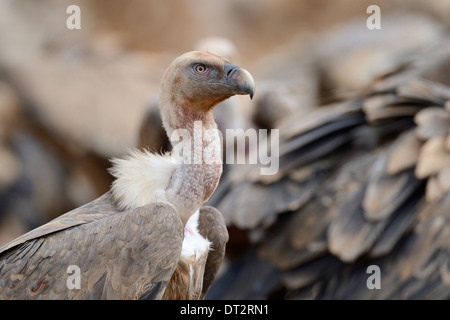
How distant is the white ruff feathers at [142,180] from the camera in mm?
2598

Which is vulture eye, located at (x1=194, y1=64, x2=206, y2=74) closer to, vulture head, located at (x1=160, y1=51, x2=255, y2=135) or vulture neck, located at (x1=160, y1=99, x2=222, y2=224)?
vulture head, located at (x1=160, y1=51, x2=255, y2=135)

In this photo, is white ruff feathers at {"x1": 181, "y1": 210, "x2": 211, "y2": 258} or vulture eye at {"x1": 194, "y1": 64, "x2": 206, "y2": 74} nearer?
vulture eye at {"x1": 194, "y1": 64, "x2": 206, "y2": 74}

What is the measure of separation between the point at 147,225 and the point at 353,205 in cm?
167

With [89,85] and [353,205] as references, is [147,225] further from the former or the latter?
[89,85]

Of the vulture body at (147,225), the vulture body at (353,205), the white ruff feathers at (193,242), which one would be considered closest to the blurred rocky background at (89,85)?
the vulture body at (353,205)

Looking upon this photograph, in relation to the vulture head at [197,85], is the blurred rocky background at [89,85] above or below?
above

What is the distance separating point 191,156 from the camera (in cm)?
253

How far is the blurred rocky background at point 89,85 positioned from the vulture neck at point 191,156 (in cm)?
305

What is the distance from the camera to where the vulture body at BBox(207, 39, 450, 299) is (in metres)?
3.65

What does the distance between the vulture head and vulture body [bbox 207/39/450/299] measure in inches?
55.4

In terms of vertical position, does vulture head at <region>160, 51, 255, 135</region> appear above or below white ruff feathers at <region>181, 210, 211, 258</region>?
above

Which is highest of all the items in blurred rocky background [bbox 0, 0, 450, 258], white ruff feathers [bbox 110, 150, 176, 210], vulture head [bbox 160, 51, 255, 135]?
blurred rocky background [bbox 0, 0, 450, 258]

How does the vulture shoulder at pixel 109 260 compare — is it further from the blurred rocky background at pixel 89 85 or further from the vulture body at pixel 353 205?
the blurred rocky background at pixel 89 85

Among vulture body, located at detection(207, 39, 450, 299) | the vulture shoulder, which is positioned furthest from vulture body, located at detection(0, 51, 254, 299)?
vulture body, located at detection(207, 39, 450, 299)
